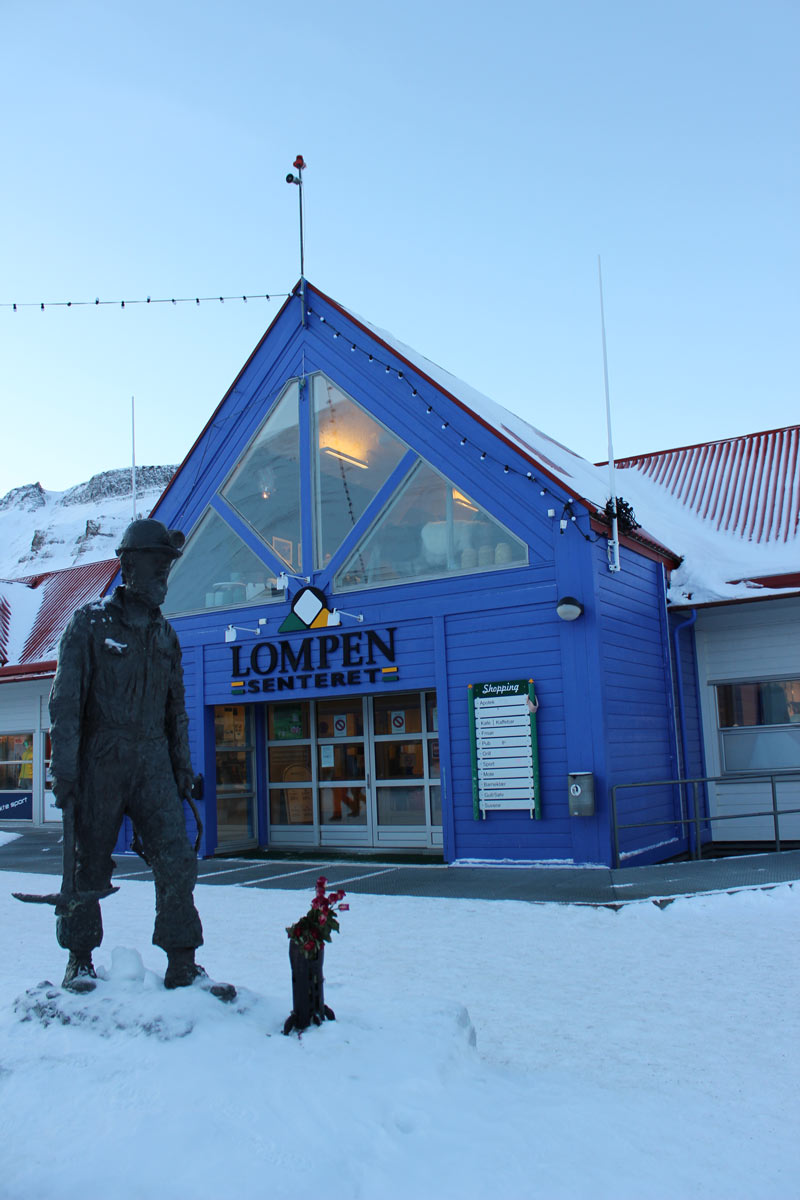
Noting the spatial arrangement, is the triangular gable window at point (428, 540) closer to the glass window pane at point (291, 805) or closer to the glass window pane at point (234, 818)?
the glass window pane at point (291, 805)

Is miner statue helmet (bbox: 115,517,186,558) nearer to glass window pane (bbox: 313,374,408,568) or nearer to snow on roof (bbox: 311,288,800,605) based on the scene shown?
snow on roof (bbox: 311,288,800,605)

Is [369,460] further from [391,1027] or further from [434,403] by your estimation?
[391,1027]

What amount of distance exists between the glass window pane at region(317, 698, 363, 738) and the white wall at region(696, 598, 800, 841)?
4.77 metres

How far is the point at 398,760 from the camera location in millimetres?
13156

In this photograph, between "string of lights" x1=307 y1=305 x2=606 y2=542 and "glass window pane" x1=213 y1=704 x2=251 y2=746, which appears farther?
"glass window pane" x1=213 y1=704 x2=251 y2=746

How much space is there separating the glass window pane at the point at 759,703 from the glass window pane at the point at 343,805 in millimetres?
5103

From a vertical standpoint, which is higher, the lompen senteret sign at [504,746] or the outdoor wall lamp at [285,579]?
the outdoor wall lamp at [285,579]

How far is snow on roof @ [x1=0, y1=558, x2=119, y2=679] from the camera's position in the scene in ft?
64.9

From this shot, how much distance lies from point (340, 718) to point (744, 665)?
561 cm

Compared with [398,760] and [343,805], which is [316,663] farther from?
[343,805]

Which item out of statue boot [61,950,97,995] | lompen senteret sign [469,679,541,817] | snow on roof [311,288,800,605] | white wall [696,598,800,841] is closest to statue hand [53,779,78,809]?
statue boot [61,950,97,995]

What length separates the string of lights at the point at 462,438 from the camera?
1077 cm

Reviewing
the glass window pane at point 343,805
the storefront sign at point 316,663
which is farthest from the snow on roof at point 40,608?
the glass window pane at point 343,805

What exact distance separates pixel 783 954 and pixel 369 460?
8.10 meters
